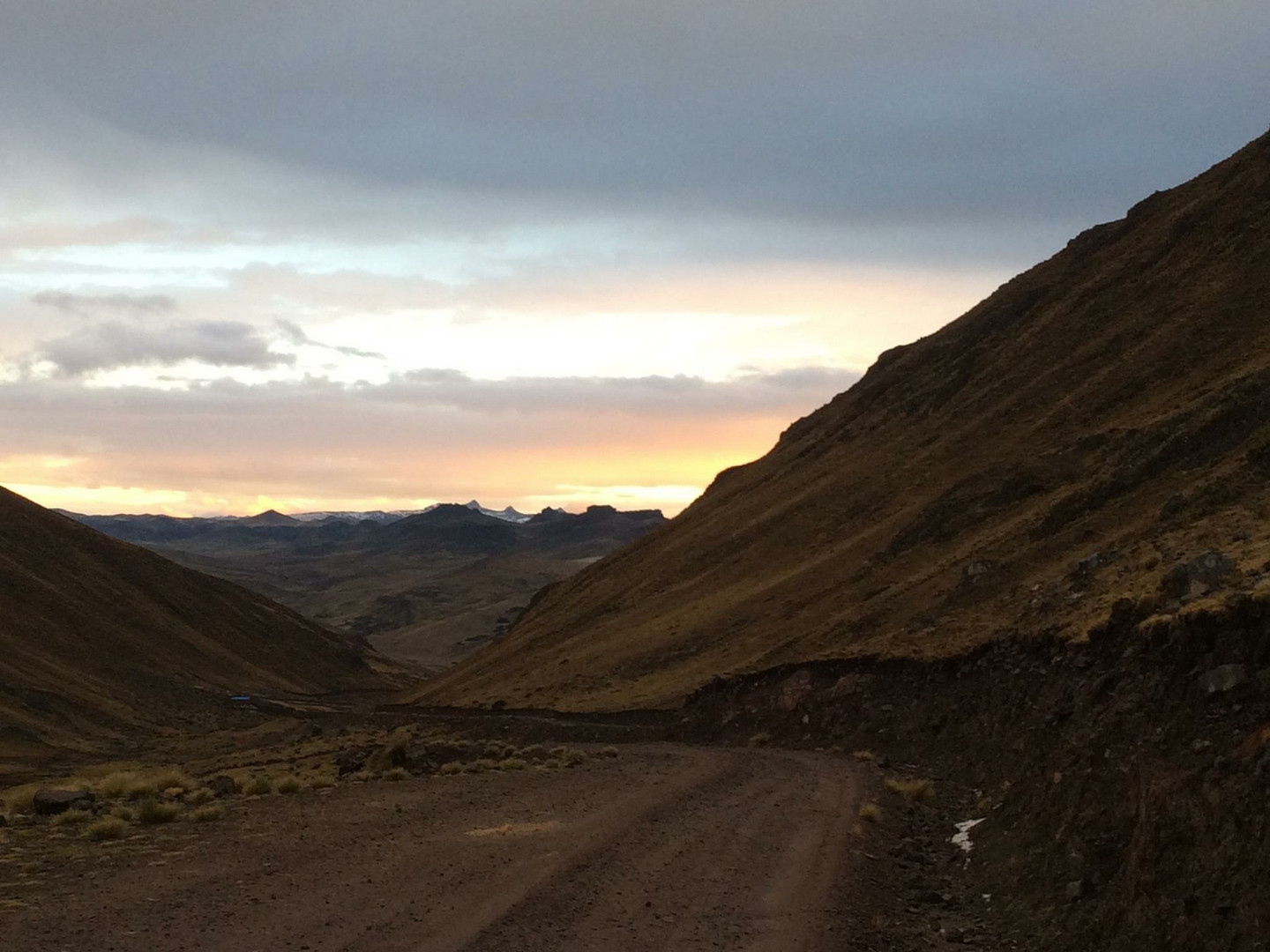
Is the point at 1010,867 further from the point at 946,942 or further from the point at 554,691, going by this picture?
the point at 554,691

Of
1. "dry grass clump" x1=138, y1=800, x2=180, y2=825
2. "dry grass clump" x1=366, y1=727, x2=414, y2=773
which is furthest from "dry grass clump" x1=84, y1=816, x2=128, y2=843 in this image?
"dry grass clump" x1=366, y1=727, x2=414, y2=773

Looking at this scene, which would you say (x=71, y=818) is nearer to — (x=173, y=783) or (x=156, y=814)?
(x=156, y=814)

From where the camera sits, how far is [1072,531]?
1321 inches

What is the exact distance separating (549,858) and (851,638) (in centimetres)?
2486

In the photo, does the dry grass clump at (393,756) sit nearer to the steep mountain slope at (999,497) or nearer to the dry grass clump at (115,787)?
the dry grass clump at (115,787)

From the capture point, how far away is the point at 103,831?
1491cm

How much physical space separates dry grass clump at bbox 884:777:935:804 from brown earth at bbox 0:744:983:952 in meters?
1.45

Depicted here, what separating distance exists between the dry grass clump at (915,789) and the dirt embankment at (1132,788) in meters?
0.40

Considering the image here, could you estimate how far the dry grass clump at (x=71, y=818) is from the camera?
53.1ft

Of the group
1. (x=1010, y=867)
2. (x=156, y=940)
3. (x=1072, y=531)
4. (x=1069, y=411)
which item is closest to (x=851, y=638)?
(x=1072, y=531)

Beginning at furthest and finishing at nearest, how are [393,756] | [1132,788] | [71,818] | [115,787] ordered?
[393,756] → [115,787] → [71,818] → [1132,788]

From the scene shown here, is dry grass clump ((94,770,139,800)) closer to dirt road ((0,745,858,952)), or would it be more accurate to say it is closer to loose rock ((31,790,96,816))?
loose rock ((31,790,96,816))

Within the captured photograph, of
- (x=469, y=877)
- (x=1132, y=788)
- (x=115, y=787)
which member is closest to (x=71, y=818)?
(x=115, y=787)

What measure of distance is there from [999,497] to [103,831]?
122ft
